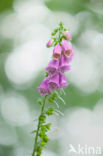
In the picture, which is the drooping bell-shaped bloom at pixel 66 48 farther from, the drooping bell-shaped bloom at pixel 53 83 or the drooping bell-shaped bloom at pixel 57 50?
the drooping bell-shaped bloom at pixel 53 83

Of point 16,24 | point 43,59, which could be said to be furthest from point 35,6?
point 43,59

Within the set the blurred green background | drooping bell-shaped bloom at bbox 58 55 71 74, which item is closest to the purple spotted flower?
drooping bell-shaped bloom at bbox 58 55 71 74

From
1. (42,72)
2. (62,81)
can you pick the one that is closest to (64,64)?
(62,81)

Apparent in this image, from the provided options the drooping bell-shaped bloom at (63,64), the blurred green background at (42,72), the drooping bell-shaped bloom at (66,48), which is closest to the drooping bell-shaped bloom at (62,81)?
the drooping bell-shaped bloom at (63,64)

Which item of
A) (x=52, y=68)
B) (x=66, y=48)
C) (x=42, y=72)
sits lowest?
(x=52, y=68)

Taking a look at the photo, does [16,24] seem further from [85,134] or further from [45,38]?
[85,134]

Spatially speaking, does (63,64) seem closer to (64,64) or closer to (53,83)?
(64,64)

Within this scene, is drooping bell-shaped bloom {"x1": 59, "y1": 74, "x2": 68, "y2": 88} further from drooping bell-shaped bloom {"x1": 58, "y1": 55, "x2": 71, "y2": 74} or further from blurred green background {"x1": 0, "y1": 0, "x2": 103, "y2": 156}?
blurred green background {"x1": 0, "y1": 0, "x2": 103, "y2": 156}
